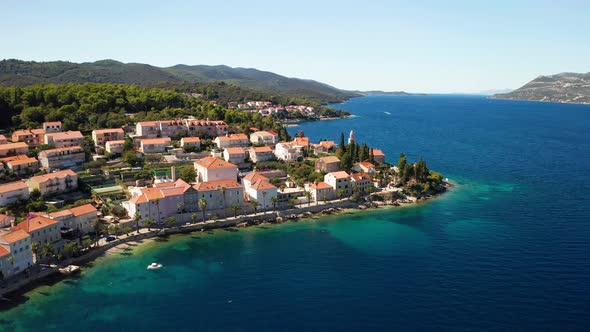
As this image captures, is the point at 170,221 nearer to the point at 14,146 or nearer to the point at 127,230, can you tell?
the point at 127,230

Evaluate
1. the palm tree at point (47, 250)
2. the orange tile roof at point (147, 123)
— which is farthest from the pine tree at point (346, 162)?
the palm tree at point (47, 250)

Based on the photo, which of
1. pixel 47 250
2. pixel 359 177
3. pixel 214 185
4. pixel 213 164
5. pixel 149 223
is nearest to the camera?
pixel 47 250

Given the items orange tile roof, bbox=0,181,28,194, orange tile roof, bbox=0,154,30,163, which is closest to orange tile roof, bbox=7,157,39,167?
orange tile roof, bbox=0,154,30,163

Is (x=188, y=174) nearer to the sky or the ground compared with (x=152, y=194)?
nearer to the sky

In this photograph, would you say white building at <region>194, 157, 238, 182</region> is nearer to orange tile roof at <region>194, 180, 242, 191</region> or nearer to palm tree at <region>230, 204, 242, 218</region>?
orange tile roof at <region>194, 180, 242, 191</region>

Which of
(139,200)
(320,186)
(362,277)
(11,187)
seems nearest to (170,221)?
(139,200)

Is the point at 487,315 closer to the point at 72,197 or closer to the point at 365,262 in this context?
the point at 365,262
